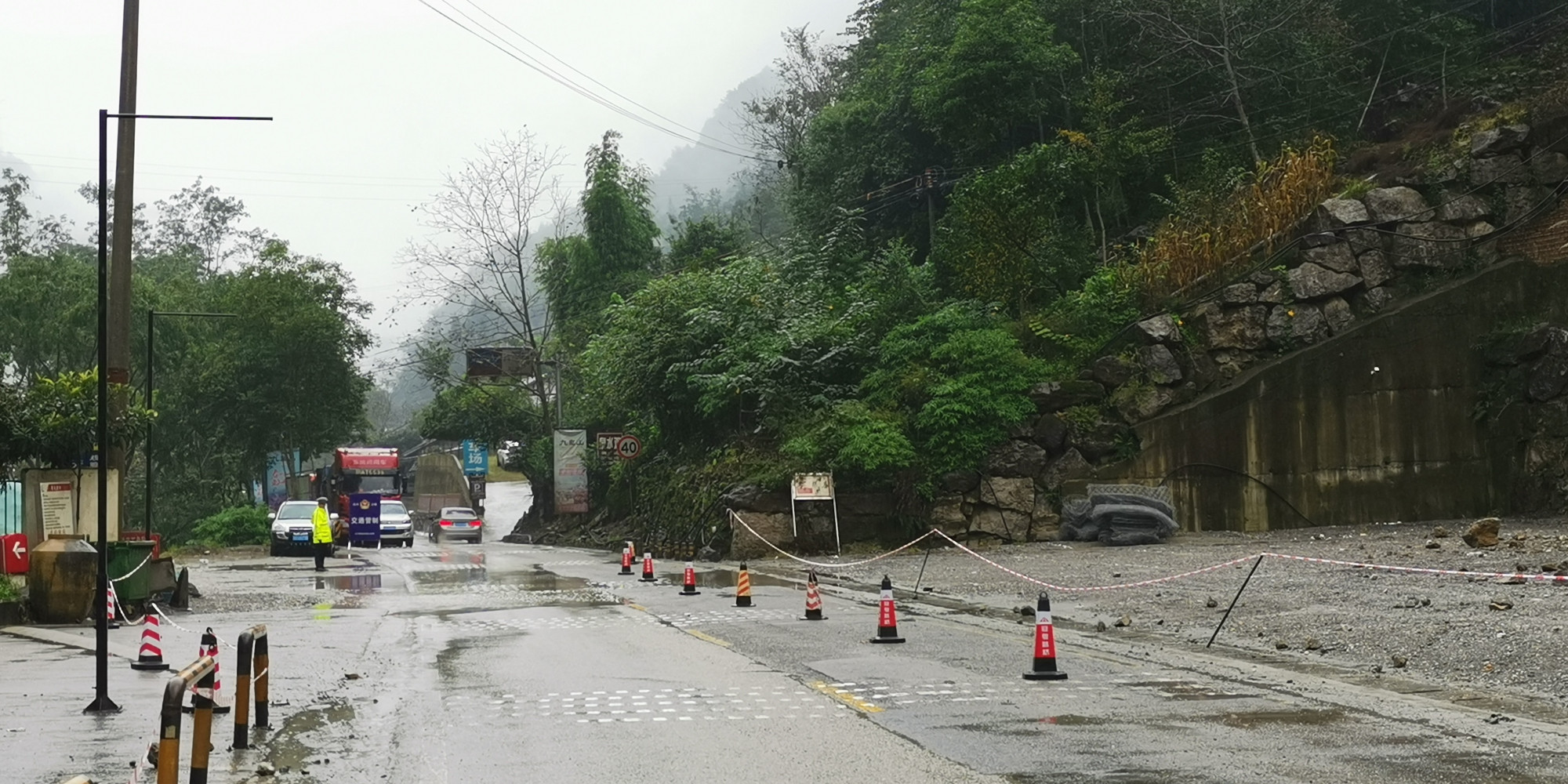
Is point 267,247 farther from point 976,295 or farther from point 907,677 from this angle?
point 907,677

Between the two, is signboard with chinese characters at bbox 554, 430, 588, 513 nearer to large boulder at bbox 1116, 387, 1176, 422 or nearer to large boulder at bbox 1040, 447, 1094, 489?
large boulder at bbox 1040, 447, 1094, 489

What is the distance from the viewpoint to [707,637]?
691 inches

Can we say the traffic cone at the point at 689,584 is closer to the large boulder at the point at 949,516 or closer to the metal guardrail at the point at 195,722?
the large boulder at the point at 949,516

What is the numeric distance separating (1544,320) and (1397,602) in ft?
65.0

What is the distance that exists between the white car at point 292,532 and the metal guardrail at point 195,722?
1557 inches

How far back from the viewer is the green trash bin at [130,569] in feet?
70.3

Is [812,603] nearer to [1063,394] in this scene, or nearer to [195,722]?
[195,722]

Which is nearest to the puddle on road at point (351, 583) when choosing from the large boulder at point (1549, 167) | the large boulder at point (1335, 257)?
the large boulder at point (1335, 257)

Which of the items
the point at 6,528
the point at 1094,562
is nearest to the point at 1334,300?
the point at 1094,562

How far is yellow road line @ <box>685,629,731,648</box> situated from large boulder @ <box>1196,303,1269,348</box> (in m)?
20.6

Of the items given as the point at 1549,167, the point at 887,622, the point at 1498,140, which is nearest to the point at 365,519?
the point at 1498,140

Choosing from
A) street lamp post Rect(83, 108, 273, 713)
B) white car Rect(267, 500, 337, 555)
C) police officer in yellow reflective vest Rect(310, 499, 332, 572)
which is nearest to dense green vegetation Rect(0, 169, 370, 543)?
white car Rect(267, 500, 337, 555)

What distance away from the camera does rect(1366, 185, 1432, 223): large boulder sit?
115 feet

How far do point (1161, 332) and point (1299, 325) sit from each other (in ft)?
10.5
